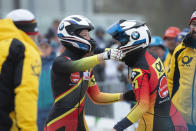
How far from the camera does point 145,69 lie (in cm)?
457

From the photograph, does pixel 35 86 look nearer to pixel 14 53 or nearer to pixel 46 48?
pixel 14 53

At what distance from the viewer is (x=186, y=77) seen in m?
5.52

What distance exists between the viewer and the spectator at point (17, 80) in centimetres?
A: 373

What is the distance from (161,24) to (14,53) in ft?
65.2

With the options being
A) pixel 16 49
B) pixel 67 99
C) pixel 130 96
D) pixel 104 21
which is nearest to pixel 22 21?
pixel 16 49

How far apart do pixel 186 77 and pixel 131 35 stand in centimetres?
127

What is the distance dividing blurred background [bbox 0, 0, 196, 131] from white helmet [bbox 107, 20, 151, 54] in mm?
3504

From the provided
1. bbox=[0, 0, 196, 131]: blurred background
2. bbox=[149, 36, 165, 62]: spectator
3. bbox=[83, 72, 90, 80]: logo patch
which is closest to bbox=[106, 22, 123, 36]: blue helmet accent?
bbox=[83, 72, 90, 80]: logo patch

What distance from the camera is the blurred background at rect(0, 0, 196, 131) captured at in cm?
909

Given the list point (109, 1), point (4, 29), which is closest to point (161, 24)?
point (109, 1)

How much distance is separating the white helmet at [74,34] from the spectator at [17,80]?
919 millimetres

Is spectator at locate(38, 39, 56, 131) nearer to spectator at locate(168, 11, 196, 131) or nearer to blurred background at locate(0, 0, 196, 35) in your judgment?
spectator at locate(168, 11, 196, 131)

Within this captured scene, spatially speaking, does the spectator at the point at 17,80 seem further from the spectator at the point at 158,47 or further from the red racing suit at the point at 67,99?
the spectator at the point at 158,47

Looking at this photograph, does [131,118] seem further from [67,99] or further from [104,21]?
[104,21]
